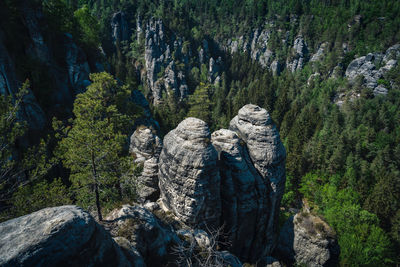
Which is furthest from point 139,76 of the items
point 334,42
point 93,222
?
point 93,222

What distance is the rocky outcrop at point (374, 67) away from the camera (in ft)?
265

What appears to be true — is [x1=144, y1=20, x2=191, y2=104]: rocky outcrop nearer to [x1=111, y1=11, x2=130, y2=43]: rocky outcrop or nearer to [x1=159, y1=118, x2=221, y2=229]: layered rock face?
[x1=111, y1=11, x2=130, y2=43]: rocky outcrop

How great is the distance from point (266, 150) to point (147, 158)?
12.7m

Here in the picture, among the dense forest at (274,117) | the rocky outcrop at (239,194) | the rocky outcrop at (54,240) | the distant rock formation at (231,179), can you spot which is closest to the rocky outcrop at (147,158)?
the dense forest at (274,117)

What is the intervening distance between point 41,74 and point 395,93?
101781 mm

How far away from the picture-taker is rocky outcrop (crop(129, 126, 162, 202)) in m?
21.9

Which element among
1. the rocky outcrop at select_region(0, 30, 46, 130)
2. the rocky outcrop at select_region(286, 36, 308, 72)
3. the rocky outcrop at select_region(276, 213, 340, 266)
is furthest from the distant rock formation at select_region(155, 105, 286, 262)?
the rocky outcrop at select_region(286, 36, 308, 72)

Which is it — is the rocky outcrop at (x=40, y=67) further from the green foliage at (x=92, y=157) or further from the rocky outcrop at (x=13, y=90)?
the green foliage at (x=92, y=157)

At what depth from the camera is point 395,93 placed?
7531cm

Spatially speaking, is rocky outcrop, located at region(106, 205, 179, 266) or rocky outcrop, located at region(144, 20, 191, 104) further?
rocky outcrop, located at region(144, 20, 191, 104)

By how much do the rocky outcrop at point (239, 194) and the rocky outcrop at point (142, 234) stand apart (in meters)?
7.22

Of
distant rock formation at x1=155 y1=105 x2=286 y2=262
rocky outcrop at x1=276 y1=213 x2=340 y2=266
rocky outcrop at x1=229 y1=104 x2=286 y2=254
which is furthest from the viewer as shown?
rocky outcrop at x1=276 y1=213 x2=340 y2=266

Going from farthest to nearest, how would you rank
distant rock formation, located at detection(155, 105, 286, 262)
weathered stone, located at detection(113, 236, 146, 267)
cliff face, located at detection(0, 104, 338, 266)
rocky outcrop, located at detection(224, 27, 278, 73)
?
rocky outcrop, located at detection(224, 27, 278, 73) < distant rock formation, located at detection(155, 105, 286, 262) < weathered stone, located at detection(113, 236, 146, 267) < cliff face, located at detection(0, 104, 338, 266)

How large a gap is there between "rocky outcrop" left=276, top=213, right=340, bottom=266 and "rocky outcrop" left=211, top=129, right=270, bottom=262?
4.42 m
